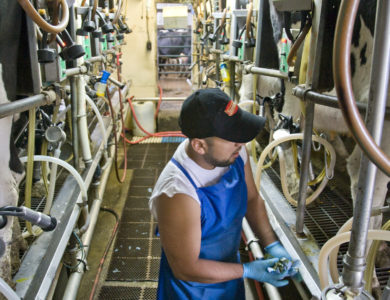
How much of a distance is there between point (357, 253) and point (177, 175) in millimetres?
762

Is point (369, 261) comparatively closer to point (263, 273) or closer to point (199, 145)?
point (263, 273)

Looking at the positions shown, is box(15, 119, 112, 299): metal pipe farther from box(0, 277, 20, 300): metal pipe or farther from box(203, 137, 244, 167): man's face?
box(203, 137, 244, 167): man's face

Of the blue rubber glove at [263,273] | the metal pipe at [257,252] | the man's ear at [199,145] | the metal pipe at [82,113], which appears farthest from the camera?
the metal pipe at [82,113]

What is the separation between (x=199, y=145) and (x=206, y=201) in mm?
231

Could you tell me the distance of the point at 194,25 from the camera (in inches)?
319

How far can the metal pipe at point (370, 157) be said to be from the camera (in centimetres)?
65

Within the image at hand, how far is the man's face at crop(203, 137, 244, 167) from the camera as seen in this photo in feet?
4.61

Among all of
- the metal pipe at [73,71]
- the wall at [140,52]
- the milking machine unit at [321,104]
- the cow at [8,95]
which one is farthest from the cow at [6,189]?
the wall at [140,52]

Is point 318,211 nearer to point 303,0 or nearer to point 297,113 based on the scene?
point 297,113

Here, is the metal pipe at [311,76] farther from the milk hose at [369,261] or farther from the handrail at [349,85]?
the handrail at [349,85]

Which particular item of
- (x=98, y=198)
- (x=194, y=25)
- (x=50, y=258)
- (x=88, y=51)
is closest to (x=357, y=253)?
(x=50, y=258)

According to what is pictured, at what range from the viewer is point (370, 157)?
0.64 meters

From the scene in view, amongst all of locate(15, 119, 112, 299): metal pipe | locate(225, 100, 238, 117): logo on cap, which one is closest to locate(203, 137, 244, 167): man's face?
locate(225, 100, 238, 117): logo on cap

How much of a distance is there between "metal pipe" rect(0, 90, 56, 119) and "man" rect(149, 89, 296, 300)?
64 centimetres
